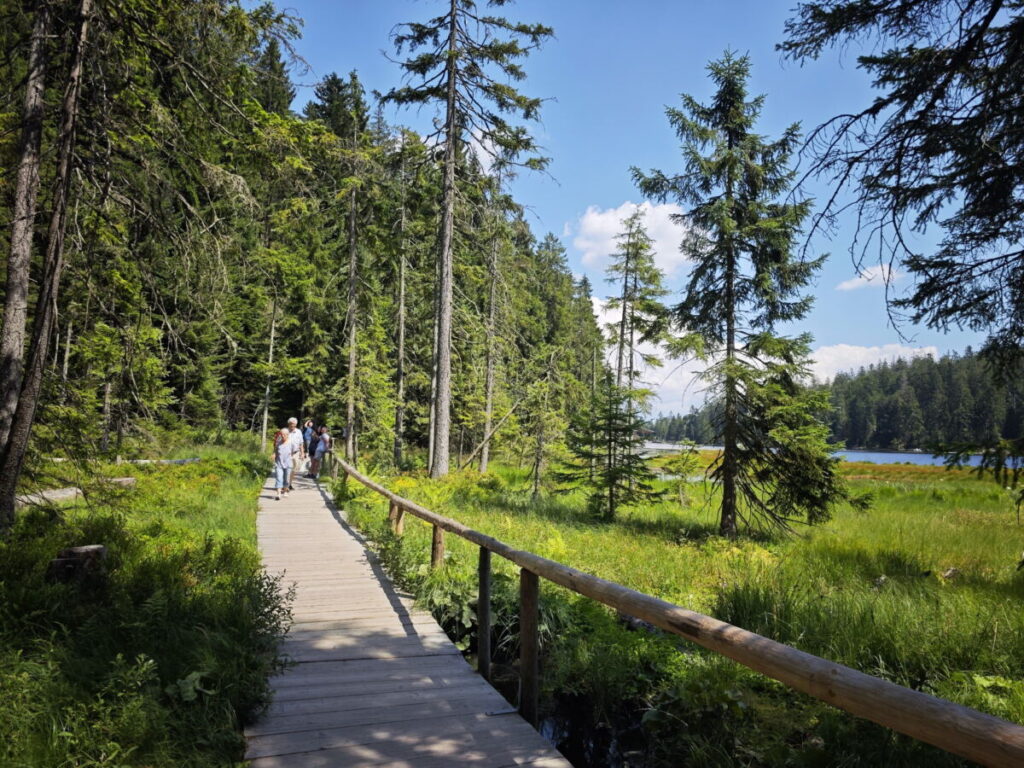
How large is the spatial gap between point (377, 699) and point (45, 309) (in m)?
5.05

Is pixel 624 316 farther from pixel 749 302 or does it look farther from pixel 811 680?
pixel 811 680

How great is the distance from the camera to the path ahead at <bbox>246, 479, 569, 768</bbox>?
139 inches

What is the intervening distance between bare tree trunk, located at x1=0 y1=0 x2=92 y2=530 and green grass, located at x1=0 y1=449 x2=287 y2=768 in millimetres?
654

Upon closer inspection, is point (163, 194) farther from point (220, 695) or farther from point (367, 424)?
point (367, 424)

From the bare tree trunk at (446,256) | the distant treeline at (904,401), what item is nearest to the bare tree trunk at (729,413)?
the bare tree trunk at (446,256)

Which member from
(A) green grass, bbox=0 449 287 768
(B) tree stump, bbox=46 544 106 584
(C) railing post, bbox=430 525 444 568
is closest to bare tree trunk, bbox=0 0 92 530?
(A) green grass, bbox=0 449 287 768

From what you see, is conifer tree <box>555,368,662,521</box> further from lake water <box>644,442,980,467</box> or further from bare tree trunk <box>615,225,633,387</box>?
bare tree trunk <box>615,225,633,387</box>

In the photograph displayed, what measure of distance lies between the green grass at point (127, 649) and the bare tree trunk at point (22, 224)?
1.29m

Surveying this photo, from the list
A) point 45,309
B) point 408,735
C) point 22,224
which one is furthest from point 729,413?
point 22,224

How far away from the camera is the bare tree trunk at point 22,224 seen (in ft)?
19.6

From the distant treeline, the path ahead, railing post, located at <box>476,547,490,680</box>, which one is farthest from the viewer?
the distant treeline

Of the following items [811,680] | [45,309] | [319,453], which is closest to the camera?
[811,680]

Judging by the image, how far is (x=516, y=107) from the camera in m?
17.1

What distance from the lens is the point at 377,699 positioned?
A: 14.3 feet
